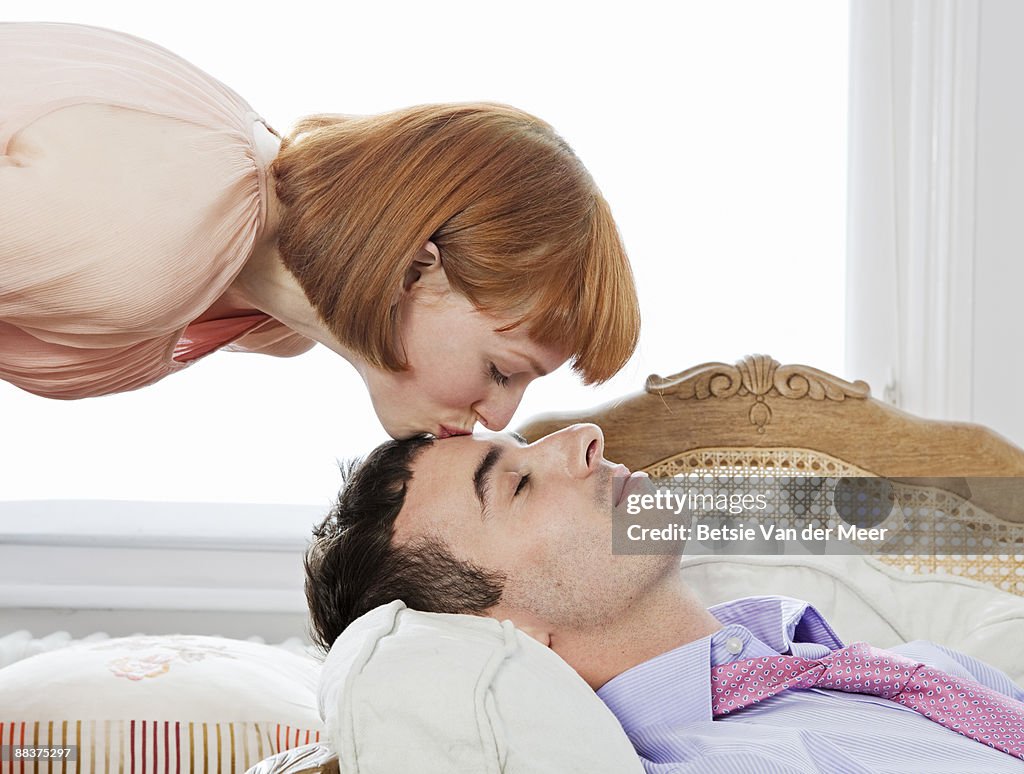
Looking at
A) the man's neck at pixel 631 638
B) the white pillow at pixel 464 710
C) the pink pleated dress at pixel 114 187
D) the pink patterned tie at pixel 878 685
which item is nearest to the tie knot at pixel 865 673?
the pink patterned tie at pixel 878 685

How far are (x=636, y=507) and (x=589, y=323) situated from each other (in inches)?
10.0

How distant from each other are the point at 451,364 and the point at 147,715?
2.51 feet

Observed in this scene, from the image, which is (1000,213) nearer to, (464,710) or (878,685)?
(878,685)

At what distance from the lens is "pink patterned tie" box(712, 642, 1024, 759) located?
1.14 metres

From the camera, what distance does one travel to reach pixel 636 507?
4.20 ft

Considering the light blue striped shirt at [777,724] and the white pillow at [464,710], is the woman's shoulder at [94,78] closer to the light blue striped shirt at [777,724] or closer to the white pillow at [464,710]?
the white pillow at [464,710]

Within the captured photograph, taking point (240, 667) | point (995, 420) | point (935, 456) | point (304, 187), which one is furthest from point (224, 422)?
point (995, 420)

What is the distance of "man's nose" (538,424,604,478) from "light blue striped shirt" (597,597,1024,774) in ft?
0.82

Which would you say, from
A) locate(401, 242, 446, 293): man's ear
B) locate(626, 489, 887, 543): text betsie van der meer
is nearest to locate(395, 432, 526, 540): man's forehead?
locate(401, 242, 446, 293): man's ear

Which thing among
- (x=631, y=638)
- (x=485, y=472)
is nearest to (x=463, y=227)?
(x=485, y=472)

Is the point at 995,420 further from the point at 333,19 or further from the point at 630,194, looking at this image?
the point at 333,19

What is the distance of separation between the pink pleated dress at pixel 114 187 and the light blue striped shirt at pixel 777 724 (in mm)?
685

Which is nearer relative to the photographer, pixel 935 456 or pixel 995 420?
pixel 935 456

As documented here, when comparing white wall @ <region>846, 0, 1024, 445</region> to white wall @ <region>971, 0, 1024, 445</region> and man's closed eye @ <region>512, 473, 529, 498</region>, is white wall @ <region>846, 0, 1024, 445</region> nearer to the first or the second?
white wall @ <region>971, 0, 1024, 445</region>
